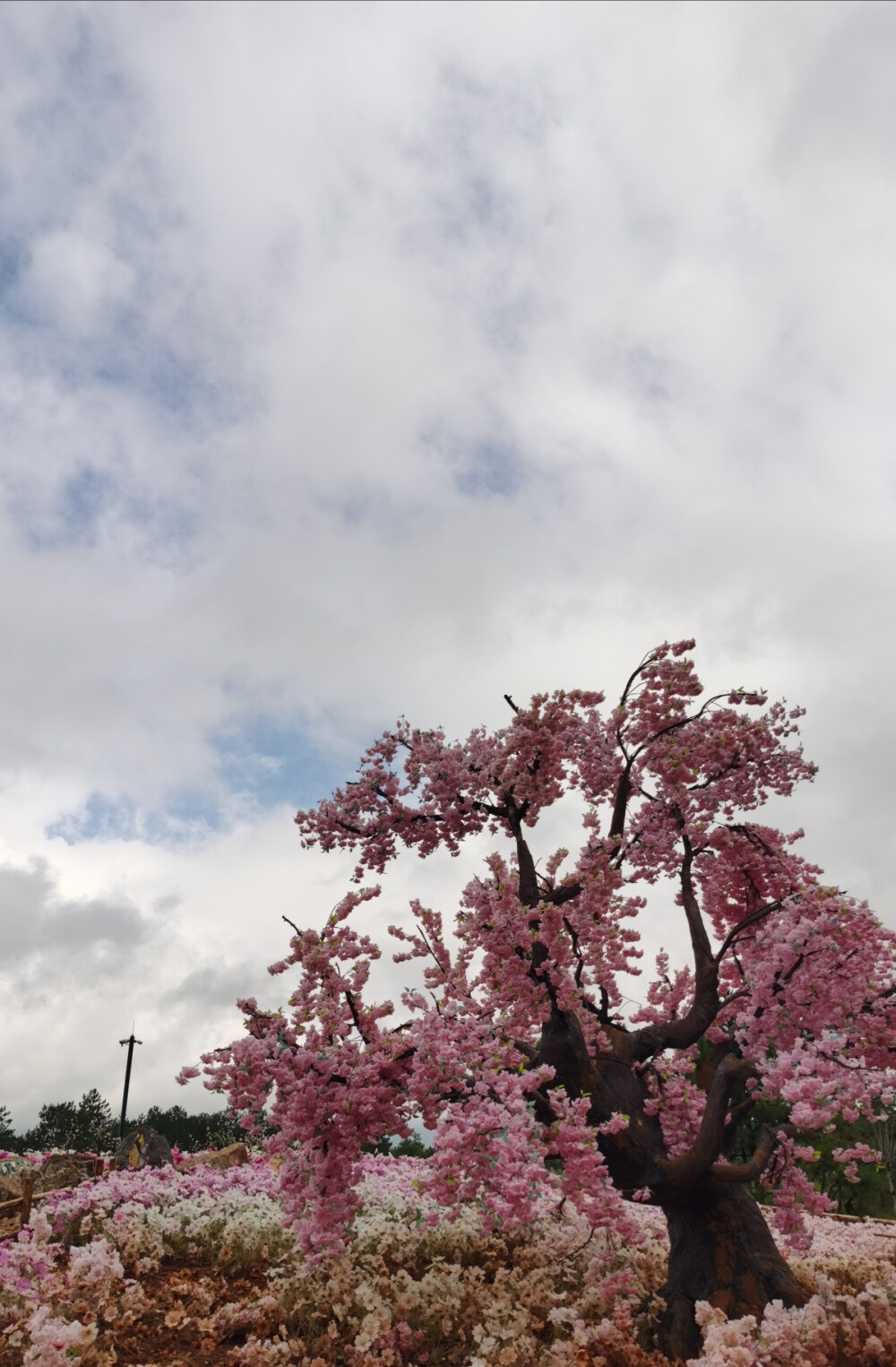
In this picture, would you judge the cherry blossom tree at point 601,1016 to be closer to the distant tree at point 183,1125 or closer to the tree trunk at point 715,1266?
the tree trunk at point 715,1266

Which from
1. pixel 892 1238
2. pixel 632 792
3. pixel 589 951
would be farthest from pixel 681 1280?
pixel 892 1238

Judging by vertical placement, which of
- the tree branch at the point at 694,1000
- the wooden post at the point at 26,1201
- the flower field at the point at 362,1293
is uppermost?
the tree branch at the point at 694,1000

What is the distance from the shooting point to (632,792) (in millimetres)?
11531

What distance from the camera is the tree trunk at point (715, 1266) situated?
8750 mm

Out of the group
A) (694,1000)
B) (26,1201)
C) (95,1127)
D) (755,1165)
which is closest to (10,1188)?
(26,1201)

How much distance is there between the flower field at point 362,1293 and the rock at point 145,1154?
2067 millimetres

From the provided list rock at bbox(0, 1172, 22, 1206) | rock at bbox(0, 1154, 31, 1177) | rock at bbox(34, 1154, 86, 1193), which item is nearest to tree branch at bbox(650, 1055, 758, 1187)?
rock at bbox(34, 1154, 86, 1193)

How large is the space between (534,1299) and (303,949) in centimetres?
519

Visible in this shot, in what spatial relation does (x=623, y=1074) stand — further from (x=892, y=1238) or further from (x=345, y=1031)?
(x=892, y=1238)

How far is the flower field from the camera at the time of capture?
7.46m

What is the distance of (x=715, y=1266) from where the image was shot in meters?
9.04

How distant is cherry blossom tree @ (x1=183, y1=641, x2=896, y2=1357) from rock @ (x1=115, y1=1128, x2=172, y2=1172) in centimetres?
775

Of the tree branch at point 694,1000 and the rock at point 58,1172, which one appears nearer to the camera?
the tree branch at point 694,1000

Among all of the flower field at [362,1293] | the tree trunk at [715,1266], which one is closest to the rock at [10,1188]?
the flower field at [362,1293]
